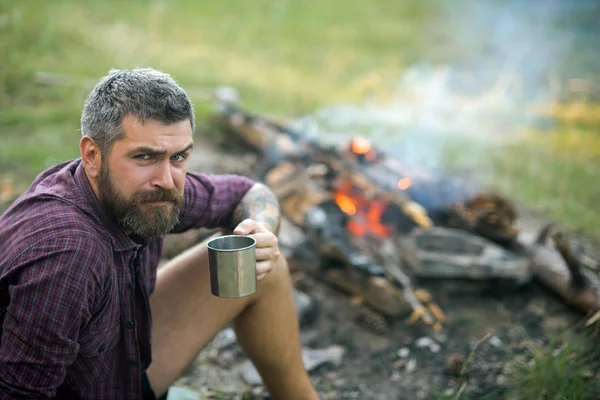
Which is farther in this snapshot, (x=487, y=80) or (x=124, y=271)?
(x=487, y=80)

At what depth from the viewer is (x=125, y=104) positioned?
1.83 metres

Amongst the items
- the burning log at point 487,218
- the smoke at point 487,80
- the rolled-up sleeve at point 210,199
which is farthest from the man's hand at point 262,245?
the smoke at point 487,80

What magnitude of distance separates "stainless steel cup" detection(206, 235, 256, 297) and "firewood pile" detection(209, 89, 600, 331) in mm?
2049

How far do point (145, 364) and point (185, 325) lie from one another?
0.96 ft

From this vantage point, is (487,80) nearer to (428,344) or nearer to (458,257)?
(458,257)

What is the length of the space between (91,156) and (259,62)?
1066 centimetres

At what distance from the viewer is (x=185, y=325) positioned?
248 centimetres

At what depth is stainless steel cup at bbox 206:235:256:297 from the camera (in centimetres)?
188

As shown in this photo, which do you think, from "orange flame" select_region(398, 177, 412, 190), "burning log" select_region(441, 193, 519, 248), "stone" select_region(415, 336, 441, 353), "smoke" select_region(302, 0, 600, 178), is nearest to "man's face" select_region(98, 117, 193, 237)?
"stone" select_region(415, 336, 441, 353)

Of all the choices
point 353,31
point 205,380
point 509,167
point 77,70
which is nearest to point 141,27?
point 77,70

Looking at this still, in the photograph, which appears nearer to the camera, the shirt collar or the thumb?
the shirt collar

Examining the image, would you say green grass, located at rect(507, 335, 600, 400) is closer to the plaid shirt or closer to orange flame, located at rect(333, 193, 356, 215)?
orange flame, located at rect(333, 193, 356, 215)

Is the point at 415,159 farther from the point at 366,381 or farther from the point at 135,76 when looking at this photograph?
the point at 135,76

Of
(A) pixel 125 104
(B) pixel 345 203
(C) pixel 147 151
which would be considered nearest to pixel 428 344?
(B) pixel 345 203
